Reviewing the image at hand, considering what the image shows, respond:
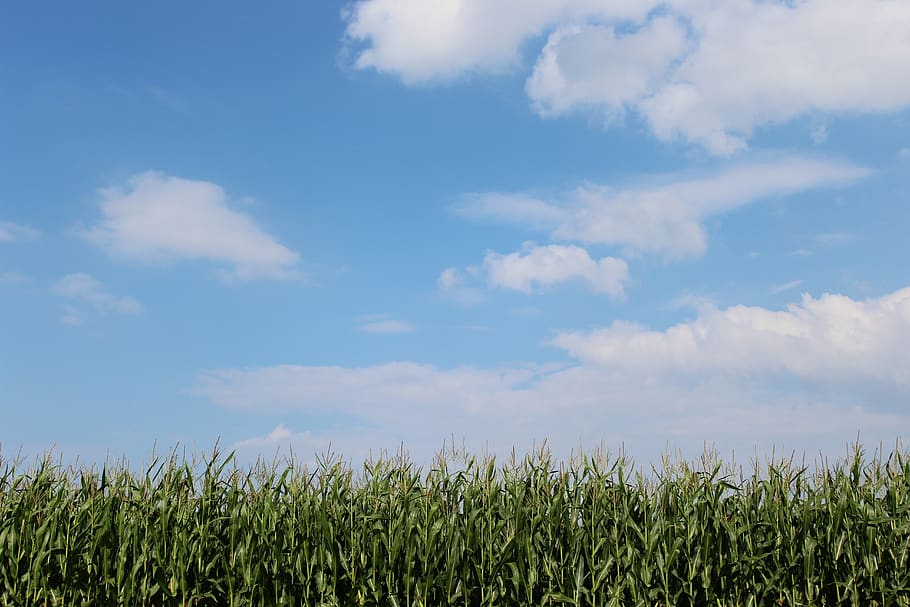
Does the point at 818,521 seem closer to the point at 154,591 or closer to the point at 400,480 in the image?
the point at 400,480

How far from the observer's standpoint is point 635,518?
892 cm

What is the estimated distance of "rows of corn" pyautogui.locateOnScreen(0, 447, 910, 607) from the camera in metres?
8.34

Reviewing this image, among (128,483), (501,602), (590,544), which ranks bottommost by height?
(501,602)

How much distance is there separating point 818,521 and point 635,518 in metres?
2.06

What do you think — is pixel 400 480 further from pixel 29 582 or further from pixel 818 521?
pixel 818 521

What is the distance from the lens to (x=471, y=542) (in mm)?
8461

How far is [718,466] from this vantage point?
355 inches

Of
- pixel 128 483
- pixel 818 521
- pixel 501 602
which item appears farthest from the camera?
pixel 128 483

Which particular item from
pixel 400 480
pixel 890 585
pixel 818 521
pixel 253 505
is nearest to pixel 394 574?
pixel 400 480

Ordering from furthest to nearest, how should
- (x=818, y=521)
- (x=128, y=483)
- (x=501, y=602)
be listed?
1. (x=128, y=483)
2. (x=818, y=521)
3. (x=501, y=602)

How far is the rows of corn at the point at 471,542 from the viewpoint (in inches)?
328

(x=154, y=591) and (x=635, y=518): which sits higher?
(x=635, y=518)

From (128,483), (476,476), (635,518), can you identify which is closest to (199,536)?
(128,483)

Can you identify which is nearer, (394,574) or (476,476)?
(394,574)
